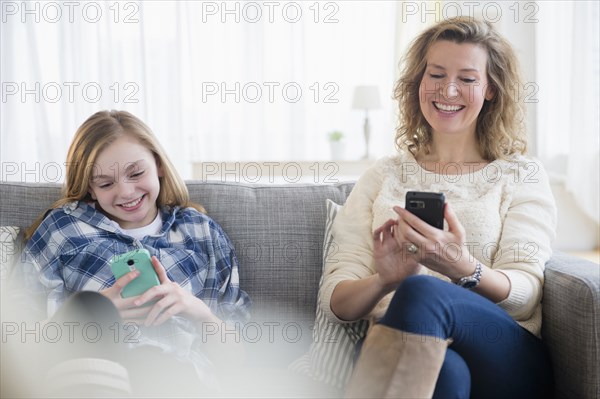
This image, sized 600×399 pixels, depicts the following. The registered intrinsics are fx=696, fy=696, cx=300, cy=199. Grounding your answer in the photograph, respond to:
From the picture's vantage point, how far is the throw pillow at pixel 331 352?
1555mm

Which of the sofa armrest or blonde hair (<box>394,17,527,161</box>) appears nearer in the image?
the sofa armrest

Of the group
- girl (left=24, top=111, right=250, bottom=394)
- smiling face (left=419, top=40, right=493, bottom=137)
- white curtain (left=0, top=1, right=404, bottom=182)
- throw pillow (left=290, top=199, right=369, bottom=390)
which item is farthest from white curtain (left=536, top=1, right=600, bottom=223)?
girl (left=24, top=111, right=250, bottom=394)

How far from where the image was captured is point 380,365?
4.10 ft

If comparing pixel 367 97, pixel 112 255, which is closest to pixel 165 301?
pixel 112 255

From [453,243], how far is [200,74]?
3.27 m

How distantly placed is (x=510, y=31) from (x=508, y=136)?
2.71 meters

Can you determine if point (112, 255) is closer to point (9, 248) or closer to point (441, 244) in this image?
point (9, 248)

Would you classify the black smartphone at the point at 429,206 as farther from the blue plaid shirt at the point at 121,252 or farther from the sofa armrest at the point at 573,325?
the blue plaid shirt at the point at 121,252

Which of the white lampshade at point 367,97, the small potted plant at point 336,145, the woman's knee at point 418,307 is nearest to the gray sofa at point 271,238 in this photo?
the woman's knee at point 418,307

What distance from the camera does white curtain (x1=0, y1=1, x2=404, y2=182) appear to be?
4.22m

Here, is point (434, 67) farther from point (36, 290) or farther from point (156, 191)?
point (36, 290)

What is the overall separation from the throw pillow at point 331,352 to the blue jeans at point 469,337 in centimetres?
29

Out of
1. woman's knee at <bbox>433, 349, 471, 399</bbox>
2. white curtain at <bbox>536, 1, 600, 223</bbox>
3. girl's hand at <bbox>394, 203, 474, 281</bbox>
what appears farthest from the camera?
white curtain at <bbox>536, 1, 600, 223</bbox>

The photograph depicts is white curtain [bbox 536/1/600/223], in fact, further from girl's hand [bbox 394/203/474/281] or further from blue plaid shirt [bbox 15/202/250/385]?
blue plaid shirt [bbox 15/202/250/385]
